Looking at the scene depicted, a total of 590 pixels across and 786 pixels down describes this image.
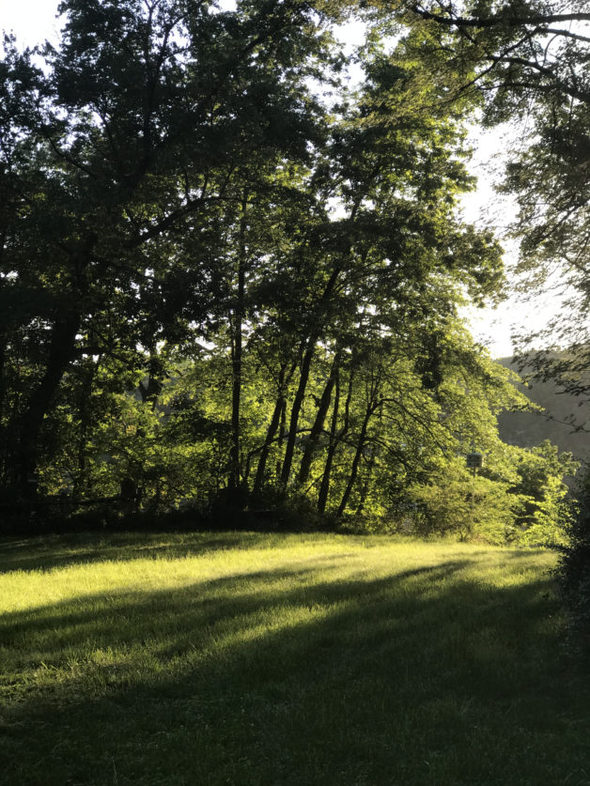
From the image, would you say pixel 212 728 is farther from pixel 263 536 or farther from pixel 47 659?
pixel 263 536

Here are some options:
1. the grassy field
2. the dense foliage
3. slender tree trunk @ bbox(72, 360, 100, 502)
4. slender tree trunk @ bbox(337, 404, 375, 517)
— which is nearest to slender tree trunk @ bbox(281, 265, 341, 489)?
the dense foliage

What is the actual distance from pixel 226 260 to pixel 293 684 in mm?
15967

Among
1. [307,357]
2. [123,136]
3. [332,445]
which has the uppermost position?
[123,136]

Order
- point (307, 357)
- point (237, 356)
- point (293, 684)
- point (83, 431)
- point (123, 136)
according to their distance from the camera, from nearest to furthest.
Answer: point (293, 684) < point (123, 136) < point (307, 357) < point (237, 356) < point (83, 431)

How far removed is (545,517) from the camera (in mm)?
43875

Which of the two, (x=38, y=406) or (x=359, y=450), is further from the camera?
(x=359, y=450)

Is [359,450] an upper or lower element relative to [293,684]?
upper

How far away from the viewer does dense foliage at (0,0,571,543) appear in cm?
1628

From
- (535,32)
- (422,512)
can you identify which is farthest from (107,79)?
(422,512)

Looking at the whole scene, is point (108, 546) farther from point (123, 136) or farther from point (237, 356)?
point (123, 136)

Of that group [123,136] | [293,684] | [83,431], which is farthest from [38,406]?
[293,684]

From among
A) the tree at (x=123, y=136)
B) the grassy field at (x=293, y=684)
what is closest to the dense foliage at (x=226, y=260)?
the tree at (x=123, y=136)

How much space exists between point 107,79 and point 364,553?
45.3 feet

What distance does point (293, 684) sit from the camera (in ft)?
19.8
